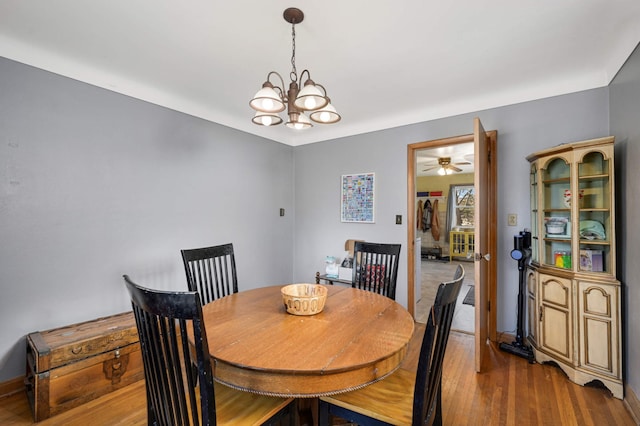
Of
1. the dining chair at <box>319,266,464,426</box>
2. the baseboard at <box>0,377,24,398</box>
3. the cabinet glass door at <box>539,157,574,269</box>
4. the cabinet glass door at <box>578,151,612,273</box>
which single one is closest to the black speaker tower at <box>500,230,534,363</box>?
the cabinet glass door at <box>539,157,574,269</box>

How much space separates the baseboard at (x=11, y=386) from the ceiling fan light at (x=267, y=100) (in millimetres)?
2391

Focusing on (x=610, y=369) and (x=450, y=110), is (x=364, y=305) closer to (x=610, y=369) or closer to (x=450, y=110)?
(x=610, y=369)

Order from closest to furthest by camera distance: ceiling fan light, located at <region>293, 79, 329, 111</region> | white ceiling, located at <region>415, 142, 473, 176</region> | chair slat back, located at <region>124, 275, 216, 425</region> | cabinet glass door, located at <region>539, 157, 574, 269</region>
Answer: chair slat back, located at <region>124, 275, 216, 425</region>
ceiling fan light, located at <region>293, 79, 329, 111</region>
cabinet glass door, located at <region>539, 157, 574, 269</region>
white ceiling, located at <region>415, 142, 473, 176</region>

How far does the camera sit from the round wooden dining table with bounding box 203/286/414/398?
0.99 m

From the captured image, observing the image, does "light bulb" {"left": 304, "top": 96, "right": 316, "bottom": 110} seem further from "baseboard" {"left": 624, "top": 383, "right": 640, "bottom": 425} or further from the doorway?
the doorway

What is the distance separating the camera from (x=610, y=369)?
1.94m

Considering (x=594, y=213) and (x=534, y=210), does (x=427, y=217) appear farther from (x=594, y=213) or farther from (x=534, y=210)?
(x=594, y=213)

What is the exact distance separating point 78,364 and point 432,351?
214 centimetres

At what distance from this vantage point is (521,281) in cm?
257

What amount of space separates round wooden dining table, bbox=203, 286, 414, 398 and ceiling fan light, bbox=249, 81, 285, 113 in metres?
1.09

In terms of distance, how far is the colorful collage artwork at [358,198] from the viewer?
11.6ft

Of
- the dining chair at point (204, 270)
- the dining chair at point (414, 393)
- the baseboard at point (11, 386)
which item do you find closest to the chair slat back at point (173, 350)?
the dining chair at point (414, 393)

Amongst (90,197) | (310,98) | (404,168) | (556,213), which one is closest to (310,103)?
(310,98)

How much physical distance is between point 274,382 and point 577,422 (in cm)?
188
